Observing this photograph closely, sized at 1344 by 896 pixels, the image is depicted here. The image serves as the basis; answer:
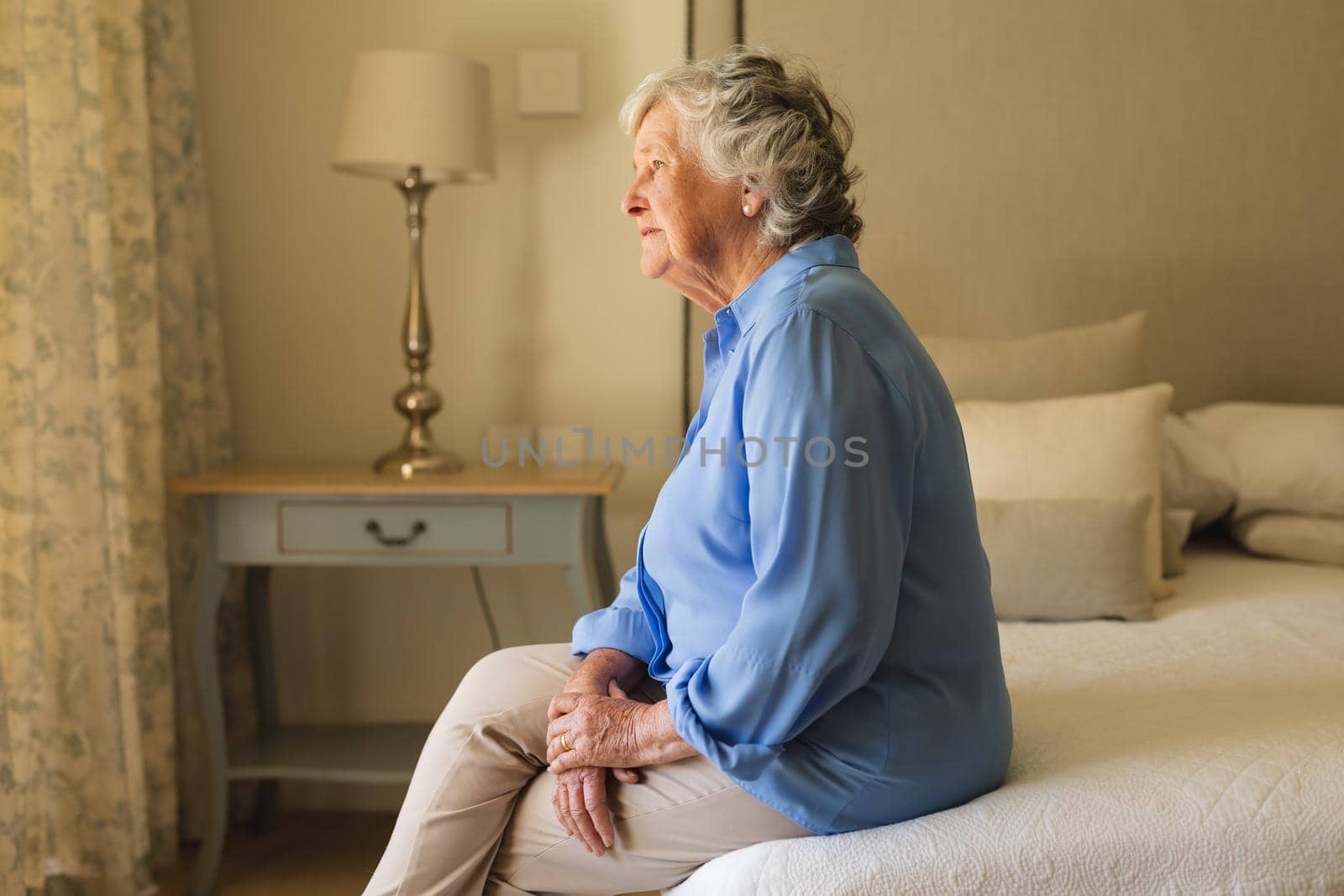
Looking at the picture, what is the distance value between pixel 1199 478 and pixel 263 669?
1873 mm

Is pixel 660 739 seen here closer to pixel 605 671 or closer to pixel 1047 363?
pixel 605 671

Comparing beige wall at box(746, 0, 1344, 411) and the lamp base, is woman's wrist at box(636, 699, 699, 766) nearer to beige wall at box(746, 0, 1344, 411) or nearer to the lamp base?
the lamp base

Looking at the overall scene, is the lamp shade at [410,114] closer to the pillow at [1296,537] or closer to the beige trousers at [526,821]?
the beige trousers at [526,821]

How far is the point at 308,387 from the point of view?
8.09 ft

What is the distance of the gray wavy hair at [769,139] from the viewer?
1182mm

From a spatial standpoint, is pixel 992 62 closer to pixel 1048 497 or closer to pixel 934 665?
pixel 1048 497

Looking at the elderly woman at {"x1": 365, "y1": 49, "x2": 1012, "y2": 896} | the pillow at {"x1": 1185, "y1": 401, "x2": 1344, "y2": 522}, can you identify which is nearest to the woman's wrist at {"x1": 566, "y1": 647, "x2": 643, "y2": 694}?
the elderly woman at {"x1": 365, "y1": 49, "x2": 1012, "y2": 896}

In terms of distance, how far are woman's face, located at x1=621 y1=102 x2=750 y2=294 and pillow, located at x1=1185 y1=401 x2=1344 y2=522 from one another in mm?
1298

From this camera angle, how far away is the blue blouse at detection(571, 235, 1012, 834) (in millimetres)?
955

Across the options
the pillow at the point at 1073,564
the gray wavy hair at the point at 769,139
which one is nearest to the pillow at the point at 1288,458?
the pillow at the point at 1073,564

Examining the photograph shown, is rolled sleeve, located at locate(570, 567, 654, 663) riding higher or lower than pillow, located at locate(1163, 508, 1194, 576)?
higher

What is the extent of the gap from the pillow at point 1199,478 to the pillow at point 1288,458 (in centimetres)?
2

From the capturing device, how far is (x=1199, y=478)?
6.84 feet

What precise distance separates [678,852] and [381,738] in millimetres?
1335
